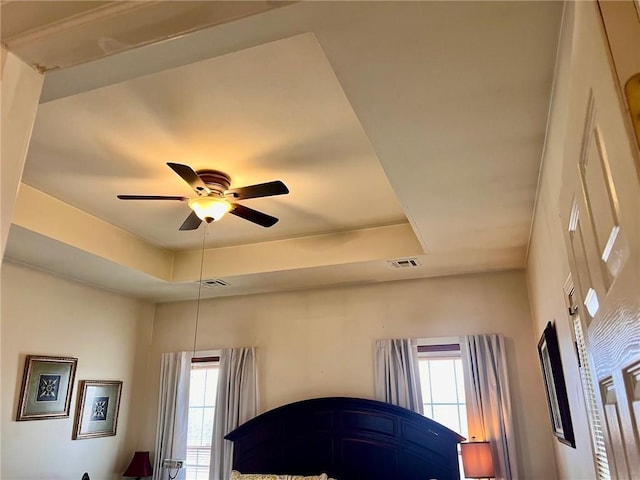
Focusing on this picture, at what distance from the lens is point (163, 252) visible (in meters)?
4.45

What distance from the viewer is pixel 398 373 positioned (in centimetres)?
413

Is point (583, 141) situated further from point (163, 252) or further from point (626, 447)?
point (163, 252)

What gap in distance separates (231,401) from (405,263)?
2.25m

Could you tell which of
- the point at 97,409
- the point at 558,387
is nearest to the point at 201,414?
the point at 97,409

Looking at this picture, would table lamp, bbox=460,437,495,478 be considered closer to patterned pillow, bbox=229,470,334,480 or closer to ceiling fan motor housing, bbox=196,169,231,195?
patterned pillow, bbox=229,470,334,480

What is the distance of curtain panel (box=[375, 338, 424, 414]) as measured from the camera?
4.03 meters

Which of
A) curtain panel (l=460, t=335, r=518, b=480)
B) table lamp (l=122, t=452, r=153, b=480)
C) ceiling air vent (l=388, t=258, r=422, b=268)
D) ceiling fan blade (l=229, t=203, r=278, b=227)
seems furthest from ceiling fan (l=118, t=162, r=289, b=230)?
table lamp (l=122, t=452, r=153, b=480)

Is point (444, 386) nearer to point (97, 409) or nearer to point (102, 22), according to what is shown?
point (97, 409)

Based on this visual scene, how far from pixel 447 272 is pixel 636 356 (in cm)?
371

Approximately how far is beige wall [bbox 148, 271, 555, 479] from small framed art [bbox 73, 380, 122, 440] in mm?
420

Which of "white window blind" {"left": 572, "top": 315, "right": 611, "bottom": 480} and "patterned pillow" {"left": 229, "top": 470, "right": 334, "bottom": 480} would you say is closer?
"white window blind" {"left": 572, "top": 315, "right": 611, "bottom": 480}

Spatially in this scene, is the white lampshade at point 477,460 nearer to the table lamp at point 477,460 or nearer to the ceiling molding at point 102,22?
the table lamp at point 477,460

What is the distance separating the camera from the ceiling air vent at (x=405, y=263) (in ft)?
12.6

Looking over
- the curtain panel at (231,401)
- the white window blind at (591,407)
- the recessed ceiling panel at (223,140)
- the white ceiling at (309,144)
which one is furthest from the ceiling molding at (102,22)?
the curtain panel at (231,401)
